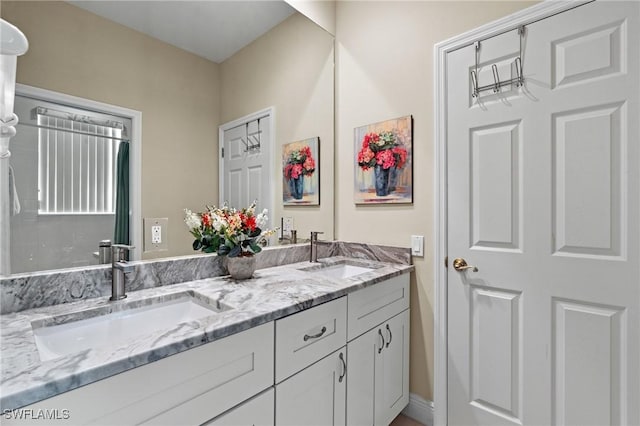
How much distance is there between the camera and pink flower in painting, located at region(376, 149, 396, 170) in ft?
6.18

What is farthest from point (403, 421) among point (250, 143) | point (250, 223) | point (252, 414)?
point (250, 143)

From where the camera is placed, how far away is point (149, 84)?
1301 mm

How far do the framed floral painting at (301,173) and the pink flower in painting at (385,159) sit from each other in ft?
1.45

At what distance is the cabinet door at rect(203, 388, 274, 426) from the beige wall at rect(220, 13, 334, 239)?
1075 millimetres

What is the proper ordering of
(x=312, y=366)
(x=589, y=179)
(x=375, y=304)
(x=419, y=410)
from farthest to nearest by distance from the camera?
(x=419, y=410) → (x=375, y=304) → (x=589, y=179) → (x=312, y=366)

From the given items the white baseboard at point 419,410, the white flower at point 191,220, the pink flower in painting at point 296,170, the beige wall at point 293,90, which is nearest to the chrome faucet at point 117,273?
the white flower at point 191,220

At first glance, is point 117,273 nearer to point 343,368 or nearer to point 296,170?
point 343,368

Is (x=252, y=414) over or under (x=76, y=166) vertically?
under

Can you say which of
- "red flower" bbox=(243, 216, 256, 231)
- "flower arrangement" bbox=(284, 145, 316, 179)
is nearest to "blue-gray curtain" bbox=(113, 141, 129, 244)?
"red flower" bbox=(243, 216, 256, 231)

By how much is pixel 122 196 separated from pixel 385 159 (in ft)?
4.57

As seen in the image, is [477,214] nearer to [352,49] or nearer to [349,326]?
[349,326]

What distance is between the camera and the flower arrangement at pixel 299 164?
2.03 metres

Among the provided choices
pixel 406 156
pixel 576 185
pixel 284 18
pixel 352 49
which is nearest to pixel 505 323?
pixel 576 185

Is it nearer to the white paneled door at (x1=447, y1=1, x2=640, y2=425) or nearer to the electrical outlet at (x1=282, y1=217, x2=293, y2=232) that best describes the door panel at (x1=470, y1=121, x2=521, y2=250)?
the white paneled door at (x1=447, y1=1, x2=640, y2=425)
